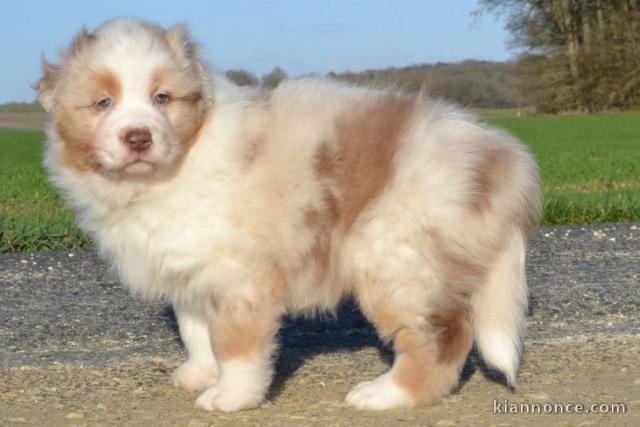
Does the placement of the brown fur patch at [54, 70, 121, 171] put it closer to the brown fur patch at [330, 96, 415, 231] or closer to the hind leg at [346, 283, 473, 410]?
the brown fur patch at [330, 96, 415, 231]

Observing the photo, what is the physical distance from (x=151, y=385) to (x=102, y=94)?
154 centimetres

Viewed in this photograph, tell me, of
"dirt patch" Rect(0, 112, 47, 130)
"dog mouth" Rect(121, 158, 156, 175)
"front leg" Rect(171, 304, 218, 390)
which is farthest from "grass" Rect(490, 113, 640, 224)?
"dirt patch" Rect(0, 112, 47, 130)

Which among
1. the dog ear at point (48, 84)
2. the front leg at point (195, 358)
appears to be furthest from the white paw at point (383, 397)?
the dog ear at point (48, 84)

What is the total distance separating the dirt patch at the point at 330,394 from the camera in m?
4.46

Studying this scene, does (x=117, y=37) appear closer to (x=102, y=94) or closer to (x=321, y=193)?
(x=102, y=94)

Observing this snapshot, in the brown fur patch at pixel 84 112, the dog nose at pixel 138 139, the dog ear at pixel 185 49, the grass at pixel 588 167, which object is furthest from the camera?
the grass at pixel 588 167

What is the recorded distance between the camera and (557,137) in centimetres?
3588

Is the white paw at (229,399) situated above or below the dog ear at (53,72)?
below

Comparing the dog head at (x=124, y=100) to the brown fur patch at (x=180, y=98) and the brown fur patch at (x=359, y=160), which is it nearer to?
the brown fur patch at (x=180, y=98)

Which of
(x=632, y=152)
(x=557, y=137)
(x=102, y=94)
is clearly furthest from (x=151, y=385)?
(x=557, y=137)

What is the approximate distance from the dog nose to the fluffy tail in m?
1.59

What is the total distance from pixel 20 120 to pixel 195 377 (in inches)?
2248

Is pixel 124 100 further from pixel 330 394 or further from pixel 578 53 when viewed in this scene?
pixel 578 53

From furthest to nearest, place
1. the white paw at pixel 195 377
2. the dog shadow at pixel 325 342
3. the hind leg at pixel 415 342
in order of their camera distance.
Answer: the dog shadow at pixel 325 342 → the white paw at pixel 195 377 → the hind leg at pixel 415 342
